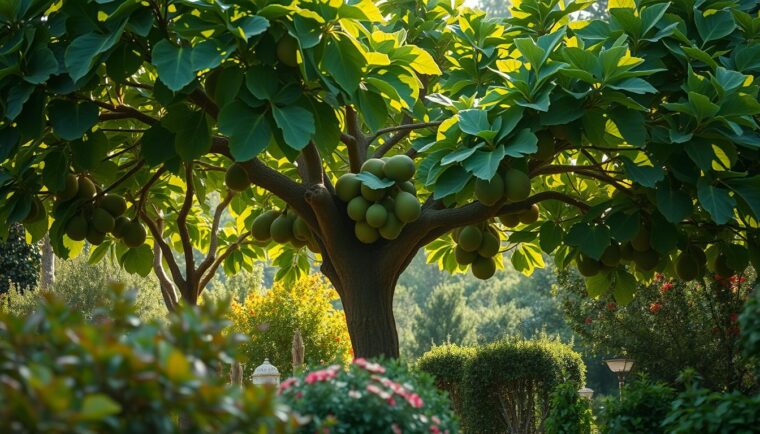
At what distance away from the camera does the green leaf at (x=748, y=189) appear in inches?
240

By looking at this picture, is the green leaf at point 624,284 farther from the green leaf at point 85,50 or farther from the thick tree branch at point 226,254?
the green leaf at point 85,50

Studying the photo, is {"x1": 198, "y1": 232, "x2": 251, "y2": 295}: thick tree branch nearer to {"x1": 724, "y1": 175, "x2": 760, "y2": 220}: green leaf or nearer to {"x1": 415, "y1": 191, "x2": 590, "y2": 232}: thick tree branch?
{"x1": 415, "y1": 191, "x2": 590, "y2": 232}: thick tree branch

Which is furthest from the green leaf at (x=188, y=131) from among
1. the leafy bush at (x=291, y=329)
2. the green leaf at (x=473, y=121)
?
the leafy bush at (x=291, y=329)

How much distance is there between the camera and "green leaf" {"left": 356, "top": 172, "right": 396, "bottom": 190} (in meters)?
6.11

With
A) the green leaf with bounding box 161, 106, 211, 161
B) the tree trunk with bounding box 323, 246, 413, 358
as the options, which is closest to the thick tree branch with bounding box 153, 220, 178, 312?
the tree trunk with bounding box 323, 246, 413, 358

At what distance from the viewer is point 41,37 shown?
225 inches

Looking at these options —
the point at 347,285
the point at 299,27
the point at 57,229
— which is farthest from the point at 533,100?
the point at 57,229

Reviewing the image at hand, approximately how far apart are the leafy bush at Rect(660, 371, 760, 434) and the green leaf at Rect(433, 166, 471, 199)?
177 cm

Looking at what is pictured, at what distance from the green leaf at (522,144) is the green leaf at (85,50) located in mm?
2347

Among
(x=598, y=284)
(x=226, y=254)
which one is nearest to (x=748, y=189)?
(x=598, y=284)

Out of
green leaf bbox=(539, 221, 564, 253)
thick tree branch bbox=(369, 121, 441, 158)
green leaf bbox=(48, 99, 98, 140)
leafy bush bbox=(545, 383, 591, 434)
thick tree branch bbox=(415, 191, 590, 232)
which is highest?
thick tree branch bbox=(369, 121, 441, 158)

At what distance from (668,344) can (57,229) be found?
11577mm

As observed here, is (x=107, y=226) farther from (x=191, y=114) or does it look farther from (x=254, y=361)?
(x=254, y=361)

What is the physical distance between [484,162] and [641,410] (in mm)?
1827
